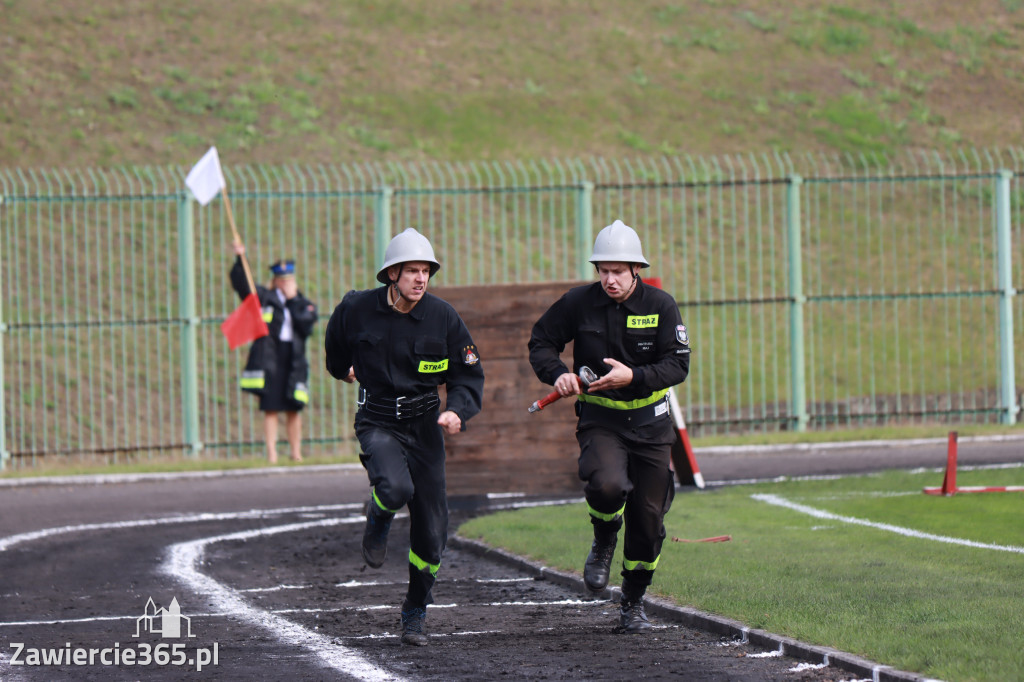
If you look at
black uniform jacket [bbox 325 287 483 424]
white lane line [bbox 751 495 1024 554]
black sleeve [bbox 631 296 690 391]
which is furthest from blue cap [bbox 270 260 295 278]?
black sleeve [bbox 631 296 690 391]

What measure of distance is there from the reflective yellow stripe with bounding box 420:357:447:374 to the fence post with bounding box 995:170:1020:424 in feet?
42.3

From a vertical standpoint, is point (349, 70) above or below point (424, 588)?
above

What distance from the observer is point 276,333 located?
17.0 m

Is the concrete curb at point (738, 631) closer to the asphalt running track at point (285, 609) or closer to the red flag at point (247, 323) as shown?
the asphalt running track at point (285, 609)

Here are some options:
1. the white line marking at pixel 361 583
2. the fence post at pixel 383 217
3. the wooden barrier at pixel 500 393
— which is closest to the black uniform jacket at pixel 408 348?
the white line marking at pixel 361 583

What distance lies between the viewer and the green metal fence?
18109 mm

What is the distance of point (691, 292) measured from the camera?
33062 millimetres

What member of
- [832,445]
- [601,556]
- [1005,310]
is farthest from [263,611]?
[1005,310]

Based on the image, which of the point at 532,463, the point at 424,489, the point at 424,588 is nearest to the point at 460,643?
the point at 424,588

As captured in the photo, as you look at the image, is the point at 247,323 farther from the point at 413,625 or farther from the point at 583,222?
the point at 413,625

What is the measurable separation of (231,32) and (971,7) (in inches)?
1035

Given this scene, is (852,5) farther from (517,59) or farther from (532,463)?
(532,463)

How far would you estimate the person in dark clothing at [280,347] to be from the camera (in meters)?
16.9

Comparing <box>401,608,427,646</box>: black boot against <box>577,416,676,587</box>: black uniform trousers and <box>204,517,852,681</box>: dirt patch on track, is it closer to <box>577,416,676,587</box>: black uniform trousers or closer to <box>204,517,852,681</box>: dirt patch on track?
<box>204,517,852,681</box>: dirt patch on track
